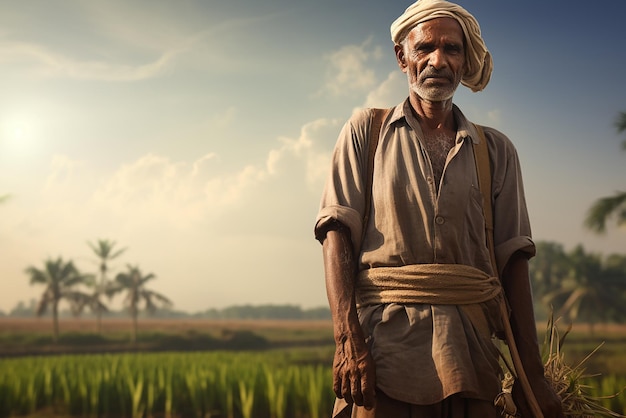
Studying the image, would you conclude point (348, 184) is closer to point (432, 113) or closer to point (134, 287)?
point (432, 113)

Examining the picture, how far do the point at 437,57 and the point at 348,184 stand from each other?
397mm

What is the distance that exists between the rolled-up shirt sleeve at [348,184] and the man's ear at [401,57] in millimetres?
183

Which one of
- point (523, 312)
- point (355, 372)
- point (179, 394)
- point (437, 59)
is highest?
point (437, 59)

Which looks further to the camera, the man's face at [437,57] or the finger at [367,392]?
the man's face at [437,57]

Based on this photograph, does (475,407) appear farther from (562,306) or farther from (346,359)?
(562,306)

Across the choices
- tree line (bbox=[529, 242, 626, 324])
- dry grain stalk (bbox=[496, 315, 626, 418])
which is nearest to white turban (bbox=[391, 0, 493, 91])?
dry grain stalk (bbox=[496, 315, 626, 418])

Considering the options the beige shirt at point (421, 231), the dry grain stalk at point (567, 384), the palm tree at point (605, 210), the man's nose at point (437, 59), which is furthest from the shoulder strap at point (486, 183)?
the palm tree at point (605, 210)

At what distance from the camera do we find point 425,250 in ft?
4.92

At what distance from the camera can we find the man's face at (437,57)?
158 centimetres

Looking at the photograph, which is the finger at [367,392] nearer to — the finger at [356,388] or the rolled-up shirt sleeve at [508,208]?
the finger at [356,388]

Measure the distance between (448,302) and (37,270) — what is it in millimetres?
30256

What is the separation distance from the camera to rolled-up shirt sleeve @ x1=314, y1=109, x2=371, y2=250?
4.98ft

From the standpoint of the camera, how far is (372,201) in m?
1.58

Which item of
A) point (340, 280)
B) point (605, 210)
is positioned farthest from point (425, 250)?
point (605, 210)
